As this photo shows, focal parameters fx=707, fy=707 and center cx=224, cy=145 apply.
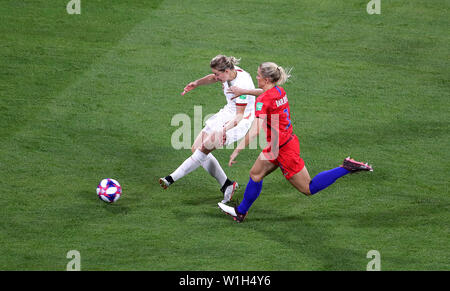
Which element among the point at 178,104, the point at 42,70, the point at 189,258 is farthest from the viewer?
the point at 42,70

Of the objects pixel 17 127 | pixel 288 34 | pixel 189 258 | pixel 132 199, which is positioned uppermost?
pixel 288 34

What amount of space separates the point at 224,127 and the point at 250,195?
1.10m

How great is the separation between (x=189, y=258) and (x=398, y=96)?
19.8 ft

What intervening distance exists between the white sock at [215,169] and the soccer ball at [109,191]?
1179 millimetres

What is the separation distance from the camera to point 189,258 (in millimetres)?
7754

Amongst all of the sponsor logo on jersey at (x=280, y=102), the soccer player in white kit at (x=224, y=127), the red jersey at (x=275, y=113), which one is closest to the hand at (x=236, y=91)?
the soccer player in white kit at (x=224, y=127)

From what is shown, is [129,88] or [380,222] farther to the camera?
[129,88]

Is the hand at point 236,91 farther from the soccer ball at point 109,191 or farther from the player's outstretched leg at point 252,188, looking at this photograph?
the soccer ball at point 109,191

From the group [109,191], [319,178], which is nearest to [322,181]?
[319,178]

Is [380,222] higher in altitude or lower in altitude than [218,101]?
lower

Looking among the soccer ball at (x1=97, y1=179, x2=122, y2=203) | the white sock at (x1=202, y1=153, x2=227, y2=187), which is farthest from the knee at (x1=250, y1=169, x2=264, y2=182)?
the soccer ball at (x1=97, y1=179, x2=122, y2=203)

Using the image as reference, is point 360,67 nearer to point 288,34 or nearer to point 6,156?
point 288,34

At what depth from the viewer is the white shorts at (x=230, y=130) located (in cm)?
925

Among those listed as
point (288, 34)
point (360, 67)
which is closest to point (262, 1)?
point (288, 34)
